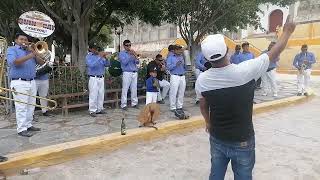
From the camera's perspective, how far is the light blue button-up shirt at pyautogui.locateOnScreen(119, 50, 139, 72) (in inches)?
338

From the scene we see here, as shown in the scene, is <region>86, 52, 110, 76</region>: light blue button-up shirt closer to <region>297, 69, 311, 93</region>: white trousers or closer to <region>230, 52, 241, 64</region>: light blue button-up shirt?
<region>230, 52, 241, 64</region>: light blue button-up shirt

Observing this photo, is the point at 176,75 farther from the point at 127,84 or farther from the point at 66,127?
the point at 66,127

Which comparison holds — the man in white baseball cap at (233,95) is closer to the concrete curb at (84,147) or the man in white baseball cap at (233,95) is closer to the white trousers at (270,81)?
the concrete curb at (84,147)

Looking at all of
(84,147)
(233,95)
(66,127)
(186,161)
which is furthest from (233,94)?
(66,127)

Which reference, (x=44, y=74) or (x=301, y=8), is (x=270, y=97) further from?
(x=301, y=8)

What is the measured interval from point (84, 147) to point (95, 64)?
106 inches

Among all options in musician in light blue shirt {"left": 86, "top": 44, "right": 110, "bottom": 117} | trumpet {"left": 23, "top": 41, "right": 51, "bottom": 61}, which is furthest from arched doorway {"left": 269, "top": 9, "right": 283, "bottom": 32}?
trumpet {"left": 23, "top": 41, "right": 51, "bottom": 61}

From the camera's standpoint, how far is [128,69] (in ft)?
28.6

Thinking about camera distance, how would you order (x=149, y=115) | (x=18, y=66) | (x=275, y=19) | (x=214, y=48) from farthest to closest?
(x=275, y=19)
(x=149, y=115)
(x=18, y=66)
(x=214, y=48)

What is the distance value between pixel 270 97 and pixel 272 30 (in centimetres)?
2568

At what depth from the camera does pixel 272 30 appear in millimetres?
34875

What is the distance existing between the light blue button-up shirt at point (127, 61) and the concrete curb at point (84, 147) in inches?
80.4

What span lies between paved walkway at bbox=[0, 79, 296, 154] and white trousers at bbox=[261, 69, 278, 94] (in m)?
3.21

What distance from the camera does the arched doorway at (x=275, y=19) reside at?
114 ft
